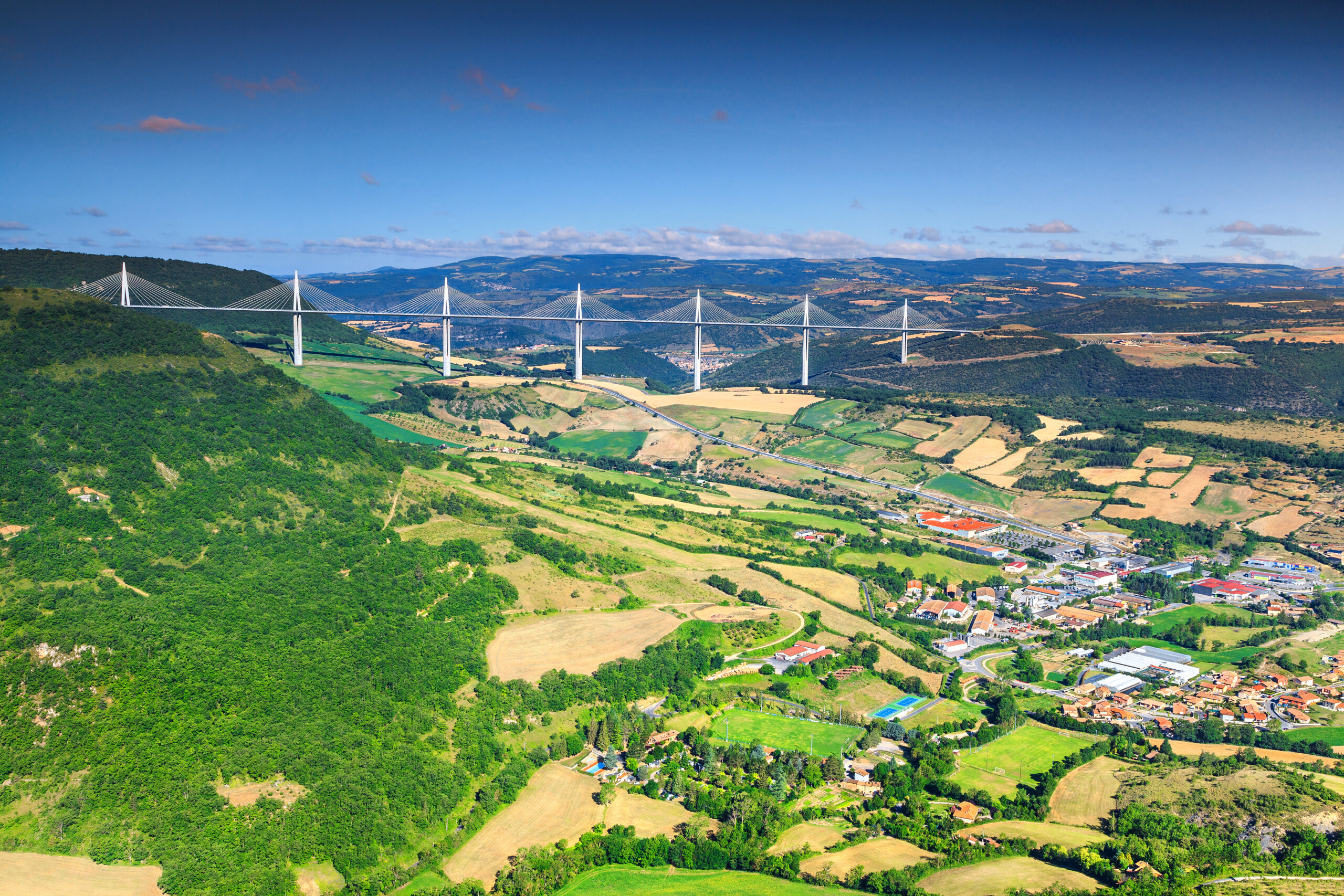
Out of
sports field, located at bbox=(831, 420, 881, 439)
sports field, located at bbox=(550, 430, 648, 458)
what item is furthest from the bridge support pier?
sports field, located at bbox=(831, 420, 881, 439)

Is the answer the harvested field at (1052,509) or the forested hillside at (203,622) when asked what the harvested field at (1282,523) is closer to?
the harvested field at (1052,509)

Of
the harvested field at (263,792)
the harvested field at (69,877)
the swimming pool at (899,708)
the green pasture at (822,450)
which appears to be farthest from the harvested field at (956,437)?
the harvested field at (69,877)

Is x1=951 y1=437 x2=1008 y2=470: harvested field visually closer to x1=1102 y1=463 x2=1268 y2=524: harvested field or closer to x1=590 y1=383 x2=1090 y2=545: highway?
x1=590 y1=383 x2=1090 y2=545: highway

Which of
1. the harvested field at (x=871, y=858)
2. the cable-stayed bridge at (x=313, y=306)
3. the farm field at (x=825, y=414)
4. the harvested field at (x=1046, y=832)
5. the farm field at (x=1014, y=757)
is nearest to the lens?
the harvested field at (x=871, y=858)

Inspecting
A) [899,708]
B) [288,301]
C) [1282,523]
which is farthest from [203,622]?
[288,301]

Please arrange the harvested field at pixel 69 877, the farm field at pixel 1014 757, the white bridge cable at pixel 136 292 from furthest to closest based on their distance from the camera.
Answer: the white bridge cable at pixel 136 292 → the farm field at pixel 1014 757 → the harvested field at pixel 69 877

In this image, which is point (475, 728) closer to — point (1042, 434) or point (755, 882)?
point (755, 882)

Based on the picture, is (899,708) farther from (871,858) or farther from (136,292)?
(136,292)

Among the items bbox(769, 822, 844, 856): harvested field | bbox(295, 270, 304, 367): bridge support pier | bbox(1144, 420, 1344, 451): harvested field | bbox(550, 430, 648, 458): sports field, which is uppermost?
bbox(295, 270, 304, 367): bridge support pier
